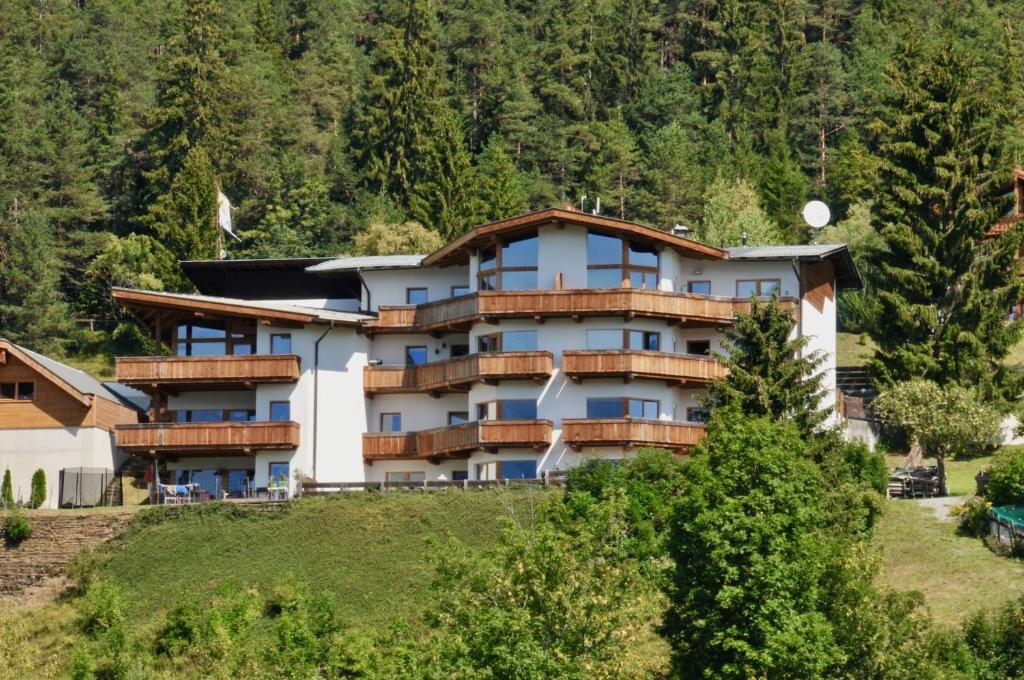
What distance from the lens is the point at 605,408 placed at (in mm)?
70375

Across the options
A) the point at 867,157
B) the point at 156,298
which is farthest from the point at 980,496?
the point at 867,157

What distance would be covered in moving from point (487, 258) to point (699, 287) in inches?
310

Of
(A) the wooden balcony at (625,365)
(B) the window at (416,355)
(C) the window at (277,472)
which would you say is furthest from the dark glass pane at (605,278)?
(C) the window at (277,472)

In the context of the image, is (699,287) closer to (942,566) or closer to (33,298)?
(942,566)

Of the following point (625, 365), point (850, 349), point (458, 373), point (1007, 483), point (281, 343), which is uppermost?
point (850, 349)

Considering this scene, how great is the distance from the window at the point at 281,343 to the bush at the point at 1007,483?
25.7 metres

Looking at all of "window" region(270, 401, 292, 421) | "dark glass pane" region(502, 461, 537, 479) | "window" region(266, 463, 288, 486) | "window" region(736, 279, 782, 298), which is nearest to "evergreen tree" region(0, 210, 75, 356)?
"window" region(270, 401, 292, 421)

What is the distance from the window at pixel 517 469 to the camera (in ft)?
229

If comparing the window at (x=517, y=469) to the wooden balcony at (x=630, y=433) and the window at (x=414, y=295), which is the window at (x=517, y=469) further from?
the window at (x=414, y=295)

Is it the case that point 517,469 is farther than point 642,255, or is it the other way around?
point 642,255

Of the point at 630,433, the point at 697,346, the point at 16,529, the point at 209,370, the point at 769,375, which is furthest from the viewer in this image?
the point at 697,346

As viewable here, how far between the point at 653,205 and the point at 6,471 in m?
51.4

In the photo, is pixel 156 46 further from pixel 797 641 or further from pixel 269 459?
pixel 797 641

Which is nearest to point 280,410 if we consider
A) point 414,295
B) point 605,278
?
point 414,295
